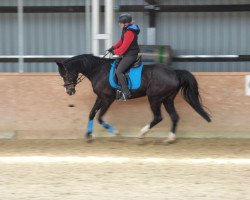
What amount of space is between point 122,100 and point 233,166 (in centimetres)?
319

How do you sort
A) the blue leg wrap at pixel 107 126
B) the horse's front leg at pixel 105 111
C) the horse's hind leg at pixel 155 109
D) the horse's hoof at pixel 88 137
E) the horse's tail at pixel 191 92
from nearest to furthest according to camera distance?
the horse's tail at pixel 191 92, the horse's hind leg at pixel 155 109, the horse's front leg at pixel 105 111, the blue leg wrap at pixel 107 126, the horse's hoof at pixel 88 137

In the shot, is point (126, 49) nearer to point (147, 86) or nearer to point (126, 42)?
point (126, 42)

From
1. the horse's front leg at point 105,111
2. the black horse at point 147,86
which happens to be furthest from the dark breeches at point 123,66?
the horse's front leg at point 105,111

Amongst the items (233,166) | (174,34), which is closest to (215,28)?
(174,34)

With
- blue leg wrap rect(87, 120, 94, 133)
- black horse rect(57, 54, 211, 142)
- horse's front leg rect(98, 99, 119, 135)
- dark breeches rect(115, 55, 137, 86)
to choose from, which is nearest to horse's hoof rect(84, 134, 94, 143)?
black horse rect(57, 54, 211, 142)

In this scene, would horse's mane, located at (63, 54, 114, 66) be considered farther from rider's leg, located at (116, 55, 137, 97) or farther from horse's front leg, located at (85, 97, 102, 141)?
horse's front leg, located at (85, 97, 102, 141)

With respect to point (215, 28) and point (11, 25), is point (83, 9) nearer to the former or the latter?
point (11, 25)

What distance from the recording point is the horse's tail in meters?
9.70

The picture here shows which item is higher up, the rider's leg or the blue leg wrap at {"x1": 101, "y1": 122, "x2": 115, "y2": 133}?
the rider's leg

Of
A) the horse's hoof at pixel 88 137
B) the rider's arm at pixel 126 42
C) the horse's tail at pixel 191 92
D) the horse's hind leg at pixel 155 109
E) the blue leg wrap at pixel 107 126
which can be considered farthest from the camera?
the horse's hoof at pixel 88 137

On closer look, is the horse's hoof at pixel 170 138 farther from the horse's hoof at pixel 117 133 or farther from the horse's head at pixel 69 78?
the horse's head at pixel 69 78

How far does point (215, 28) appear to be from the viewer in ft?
50.7

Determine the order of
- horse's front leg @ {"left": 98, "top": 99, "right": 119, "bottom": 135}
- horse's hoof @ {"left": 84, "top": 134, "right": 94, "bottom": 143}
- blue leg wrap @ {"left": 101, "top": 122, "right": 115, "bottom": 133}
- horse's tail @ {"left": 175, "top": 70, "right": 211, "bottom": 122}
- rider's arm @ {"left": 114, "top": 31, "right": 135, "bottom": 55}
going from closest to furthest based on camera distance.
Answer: rider's arm @ {"left": 114, "top": 31, "right": 135, "bottom": 55} < horse's tail @ {"left": 175, "top": 70, "right": 211, "bottom": 122} < horse's front leg @ {"left": 98, "top": 99, "right": 119, "bottom": 135} < blue leg wrap @ {"left": 101, "top": 122, "right": 115, "bottom": 133} < horse's hoof @ {"left": 84, "top": 134, "right": 94, "bottom": 143}

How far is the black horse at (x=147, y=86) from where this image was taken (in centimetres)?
977
